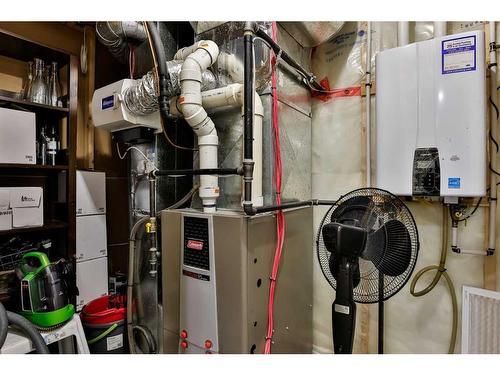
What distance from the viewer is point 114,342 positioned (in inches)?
71.2

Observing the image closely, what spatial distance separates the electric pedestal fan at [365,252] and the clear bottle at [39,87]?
2099 millimetres

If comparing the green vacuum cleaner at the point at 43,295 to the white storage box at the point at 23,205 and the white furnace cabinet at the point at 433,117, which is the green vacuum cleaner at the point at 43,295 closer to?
the white storage box at the point at 23,205

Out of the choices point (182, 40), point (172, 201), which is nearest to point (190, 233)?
point (172, 201)

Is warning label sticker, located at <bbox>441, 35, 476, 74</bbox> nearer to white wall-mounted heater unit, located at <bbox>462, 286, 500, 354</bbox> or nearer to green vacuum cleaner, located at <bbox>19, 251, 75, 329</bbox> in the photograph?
white wall-mounted heater unit, located at <bbox>462, 286, 500, 354</bbox>

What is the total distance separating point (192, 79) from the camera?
52.2 inches

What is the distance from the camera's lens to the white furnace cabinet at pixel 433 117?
130cm

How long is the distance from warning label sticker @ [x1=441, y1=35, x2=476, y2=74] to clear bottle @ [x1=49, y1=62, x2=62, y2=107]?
2.46m

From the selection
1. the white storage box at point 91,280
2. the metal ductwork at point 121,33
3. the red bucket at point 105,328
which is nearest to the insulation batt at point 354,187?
the metal ductwork at point 121,33

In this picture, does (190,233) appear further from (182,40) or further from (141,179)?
(182,40)

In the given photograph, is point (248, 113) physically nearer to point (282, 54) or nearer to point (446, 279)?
point (282, 54)

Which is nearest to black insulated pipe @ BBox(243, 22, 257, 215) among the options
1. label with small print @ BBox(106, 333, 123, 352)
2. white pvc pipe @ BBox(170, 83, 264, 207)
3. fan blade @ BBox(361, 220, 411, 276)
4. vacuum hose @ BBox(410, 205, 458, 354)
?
white pvc pipe @ BBox(170, 83, 264, 207)

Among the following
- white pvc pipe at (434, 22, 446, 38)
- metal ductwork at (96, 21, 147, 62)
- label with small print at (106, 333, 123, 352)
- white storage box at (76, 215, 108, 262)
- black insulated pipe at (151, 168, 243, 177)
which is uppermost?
metal ductwork at (96, 21, 147, 62)

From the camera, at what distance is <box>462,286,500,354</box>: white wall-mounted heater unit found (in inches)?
54.7

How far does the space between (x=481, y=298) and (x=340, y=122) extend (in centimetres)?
130
